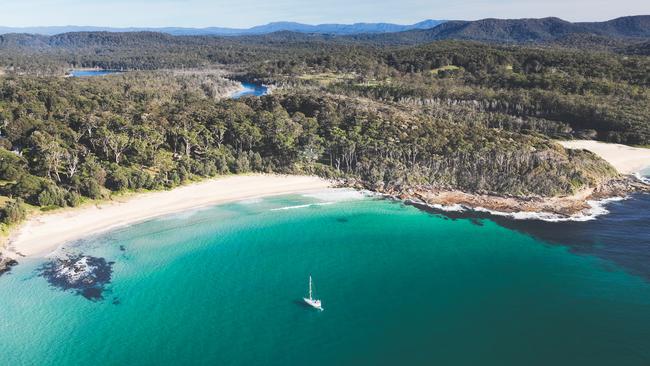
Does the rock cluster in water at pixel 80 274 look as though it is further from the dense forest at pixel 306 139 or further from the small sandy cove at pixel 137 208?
the dense forest at pixel 306 139

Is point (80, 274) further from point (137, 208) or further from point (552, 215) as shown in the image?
point (552, 215)

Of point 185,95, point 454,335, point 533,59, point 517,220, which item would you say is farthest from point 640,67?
point 454,335

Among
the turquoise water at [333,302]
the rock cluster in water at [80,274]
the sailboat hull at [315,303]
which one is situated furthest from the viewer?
the rock cluster in water at [80,274]

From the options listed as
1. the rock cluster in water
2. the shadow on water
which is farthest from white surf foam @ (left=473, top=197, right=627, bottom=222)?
the rock cluster in water

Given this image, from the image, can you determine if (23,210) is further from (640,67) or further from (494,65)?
(640,67)

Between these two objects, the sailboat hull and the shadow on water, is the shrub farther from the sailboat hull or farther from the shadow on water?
the shadow on water

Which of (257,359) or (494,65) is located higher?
(494,65)

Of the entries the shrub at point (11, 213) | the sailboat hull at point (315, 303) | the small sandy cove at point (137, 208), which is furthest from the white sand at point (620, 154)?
the shrub at point (11, 213)
